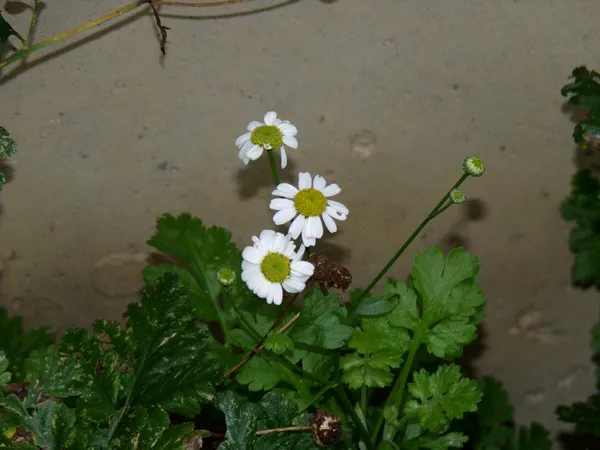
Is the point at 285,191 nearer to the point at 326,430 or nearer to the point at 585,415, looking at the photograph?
the point at 326,430

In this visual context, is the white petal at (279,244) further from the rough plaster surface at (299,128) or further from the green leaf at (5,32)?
the green leaf at (5,32)

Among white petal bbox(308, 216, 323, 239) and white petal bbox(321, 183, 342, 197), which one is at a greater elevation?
white petal bbox(321, 183, 342, 197)

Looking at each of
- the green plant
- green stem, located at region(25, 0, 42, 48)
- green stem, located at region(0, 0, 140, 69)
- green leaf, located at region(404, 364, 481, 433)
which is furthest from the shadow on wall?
green stem, located at region(25, 0, 42, 48)

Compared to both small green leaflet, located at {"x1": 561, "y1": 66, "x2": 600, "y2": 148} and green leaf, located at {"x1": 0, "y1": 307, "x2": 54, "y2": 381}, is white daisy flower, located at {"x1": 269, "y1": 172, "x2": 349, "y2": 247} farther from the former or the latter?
green leaf, located at {"x1": 0, "y1": 307, "x2": 54, "y2": 381}


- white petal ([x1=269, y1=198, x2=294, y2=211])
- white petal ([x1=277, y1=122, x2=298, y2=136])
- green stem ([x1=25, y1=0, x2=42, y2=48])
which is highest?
green stem ([x1=25, y1=0, x2=42, y2=48])

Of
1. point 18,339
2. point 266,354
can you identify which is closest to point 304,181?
point 266,354

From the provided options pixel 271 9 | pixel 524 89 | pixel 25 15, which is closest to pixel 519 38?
pixel 524 89
